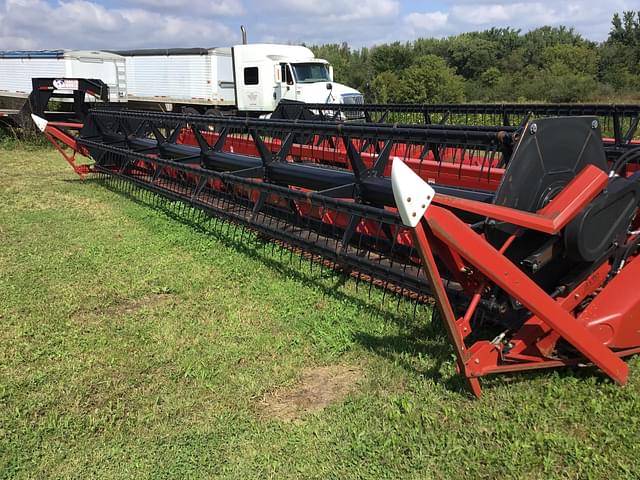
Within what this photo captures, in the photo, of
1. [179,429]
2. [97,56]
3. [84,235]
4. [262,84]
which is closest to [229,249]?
[84,235]

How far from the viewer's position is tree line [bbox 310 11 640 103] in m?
39.0

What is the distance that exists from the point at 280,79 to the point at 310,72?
1.01 m

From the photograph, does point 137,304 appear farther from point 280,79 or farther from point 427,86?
point 427,86

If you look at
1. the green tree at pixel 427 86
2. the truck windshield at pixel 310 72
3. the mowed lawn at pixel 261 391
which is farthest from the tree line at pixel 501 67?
the mowed lawn at pixel 261 391

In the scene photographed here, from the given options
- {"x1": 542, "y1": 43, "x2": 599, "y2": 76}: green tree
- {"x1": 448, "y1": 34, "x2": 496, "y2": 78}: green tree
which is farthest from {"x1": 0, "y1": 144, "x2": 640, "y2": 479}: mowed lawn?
{"x1": 448, "y1": 34, "x2": 496, "y2": 78}: green tree

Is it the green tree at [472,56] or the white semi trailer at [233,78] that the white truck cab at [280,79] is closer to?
the white semi trailer at [233,78]

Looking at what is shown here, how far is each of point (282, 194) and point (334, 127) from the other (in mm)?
623

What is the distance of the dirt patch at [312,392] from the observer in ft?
9.71

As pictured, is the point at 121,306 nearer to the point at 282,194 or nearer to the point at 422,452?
the point at 282,194

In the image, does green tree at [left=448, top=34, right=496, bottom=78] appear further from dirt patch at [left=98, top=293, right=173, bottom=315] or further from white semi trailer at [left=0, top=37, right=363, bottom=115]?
dirt patch at [left=98, top=293, right=173, bottom=315]

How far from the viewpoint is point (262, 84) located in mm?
18656

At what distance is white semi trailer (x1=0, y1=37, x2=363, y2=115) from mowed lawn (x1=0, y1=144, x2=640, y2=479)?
14005 mm

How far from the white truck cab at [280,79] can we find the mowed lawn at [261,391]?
44.9ft

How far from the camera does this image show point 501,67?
2231 inches
